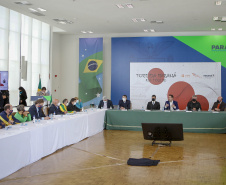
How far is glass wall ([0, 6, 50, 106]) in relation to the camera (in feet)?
40.1

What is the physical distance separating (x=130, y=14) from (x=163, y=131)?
15.1 feet

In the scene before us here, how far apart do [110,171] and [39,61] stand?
962 cm

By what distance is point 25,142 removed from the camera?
6.61 m

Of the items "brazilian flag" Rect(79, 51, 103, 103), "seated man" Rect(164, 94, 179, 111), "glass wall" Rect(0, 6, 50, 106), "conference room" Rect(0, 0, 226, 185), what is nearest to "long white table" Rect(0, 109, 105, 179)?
"conference room" Rect(0, 0, 226, 185)

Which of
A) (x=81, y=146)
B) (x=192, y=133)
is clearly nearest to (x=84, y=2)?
(x=81, y=146)

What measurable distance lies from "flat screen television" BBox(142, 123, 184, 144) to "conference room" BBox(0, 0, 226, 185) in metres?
0.03

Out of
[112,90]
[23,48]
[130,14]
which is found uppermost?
[130,14]

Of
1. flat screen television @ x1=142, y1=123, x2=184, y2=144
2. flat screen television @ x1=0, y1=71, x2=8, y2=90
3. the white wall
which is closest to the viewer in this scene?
flat screen television @ x1=0, y1=71, x2=8, y2=90

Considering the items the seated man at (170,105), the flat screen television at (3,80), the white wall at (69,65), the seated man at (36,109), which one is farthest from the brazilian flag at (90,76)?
the flat screen television at (3,80)

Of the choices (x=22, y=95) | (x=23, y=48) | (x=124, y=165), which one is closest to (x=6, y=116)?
(x=124, y=165)

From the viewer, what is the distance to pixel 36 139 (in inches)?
280

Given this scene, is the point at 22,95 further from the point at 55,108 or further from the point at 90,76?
the point at 90,76

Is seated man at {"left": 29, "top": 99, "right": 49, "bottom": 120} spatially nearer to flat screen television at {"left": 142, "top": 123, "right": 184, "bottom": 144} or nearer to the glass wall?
flat screen television at {"left": 142, "top": 123, "right": 184, "bottom": 144}

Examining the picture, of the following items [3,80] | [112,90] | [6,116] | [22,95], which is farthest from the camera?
[112,90]
